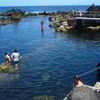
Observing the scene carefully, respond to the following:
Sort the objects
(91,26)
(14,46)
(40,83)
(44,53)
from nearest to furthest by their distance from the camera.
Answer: (40,83) < (44,53) < (14,46) < (91,26)

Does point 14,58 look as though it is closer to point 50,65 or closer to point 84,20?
point 50,65

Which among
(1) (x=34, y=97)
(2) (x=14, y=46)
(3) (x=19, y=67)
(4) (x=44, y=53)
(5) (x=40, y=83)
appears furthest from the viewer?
(2) (x=14, y=46)

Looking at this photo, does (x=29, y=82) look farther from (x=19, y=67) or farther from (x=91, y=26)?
(x=91, y=26)

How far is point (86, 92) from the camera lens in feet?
49.6

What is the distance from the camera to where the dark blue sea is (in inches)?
972

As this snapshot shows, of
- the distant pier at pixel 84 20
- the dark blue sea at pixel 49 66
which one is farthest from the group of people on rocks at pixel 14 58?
the distant pier at pixel 84 20

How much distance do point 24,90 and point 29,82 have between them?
8.02 feet

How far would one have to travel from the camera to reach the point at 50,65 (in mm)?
34000

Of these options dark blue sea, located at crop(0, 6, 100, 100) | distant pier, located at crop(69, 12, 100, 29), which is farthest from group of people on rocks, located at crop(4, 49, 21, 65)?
distant pier, located at crop(69, 12, 100, 29)

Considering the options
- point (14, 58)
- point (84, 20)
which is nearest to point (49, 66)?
point (14, 58)

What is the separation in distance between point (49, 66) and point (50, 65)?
0.58 metres

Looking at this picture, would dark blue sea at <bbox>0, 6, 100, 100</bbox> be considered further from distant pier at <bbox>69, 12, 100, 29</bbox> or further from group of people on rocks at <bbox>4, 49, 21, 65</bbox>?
distant pier at <bbox>69, 12, 100, 29</bbox>

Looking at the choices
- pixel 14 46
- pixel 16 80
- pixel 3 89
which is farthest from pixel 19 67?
pixel 14 46

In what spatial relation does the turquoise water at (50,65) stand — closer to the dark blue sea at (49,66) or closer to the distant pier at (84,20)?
the dark blue sea at (49,66)
